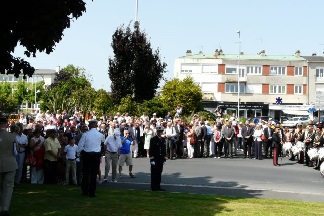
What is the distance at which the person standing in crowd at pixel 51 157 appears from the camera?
1864cm

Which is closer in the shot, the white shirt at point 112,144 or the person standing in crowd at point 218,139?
the white shirt at point 112,144

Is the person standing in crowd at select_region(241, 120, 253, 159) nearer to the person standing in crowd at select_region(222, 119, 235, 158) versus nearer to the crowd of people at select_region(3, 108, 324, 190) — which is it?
the crowd of people at select_region(3, 108, 324, 190)

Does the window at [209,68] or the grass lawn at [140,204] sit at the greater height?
the window at [209,68]

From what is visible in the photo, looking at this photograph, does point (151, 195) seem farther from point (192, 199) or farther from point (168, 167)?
point (168, 167)

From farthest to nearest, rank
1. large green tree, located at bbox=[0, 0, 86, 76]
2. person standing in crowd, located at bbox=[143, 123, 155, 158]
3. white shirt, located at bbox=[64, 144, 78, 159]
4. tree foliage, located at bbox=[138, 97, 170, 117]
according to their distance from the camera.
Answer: tree foliage, located at bbox=[138, 97, 170, 117]
person standing in crowd, located at bbox=[143, 123, 155, 158]
white shirt, located at bbox=[64, 144, 78, 159]
large green tree, located at bbox=[0, 0, 86, 76]

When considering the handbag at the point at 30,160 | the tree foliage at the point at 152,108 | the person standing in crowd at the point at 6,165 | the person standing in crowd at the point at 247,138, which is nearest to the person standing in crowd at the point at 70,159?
the handbag at the point at 30,160

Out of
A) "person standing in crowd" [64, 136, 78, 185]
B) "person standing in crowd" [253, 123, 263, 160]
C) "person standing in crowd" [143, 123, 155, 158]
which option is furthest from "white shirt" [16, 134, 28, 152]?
"person standing in crowd" [253, 123, 263, 160]

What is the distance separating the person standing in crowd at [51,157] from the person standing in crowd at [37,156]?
137 mm

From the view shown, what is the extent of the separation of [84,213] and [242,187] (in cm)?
783

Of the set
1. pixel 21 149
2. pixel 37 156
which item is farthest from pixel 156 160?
pixel 21 149

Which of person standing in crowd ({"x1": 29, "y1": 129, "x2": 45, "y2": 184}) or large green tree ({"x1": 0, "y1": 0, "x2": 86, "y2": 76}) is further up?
large green tree ({"x1": 0, "y1": 0, "x2": 86, "y2": 76})

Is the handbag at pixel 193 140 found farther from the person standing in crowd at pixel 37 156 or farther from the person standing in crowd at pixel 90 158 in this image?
the person standing in crowd at pixel 90 158

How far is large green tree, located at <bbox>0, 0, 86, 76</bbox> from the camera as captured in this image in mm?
14961

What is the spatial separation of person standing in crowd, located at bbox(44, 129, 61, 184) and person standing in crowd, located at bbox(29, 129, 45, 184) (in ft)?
0.45
